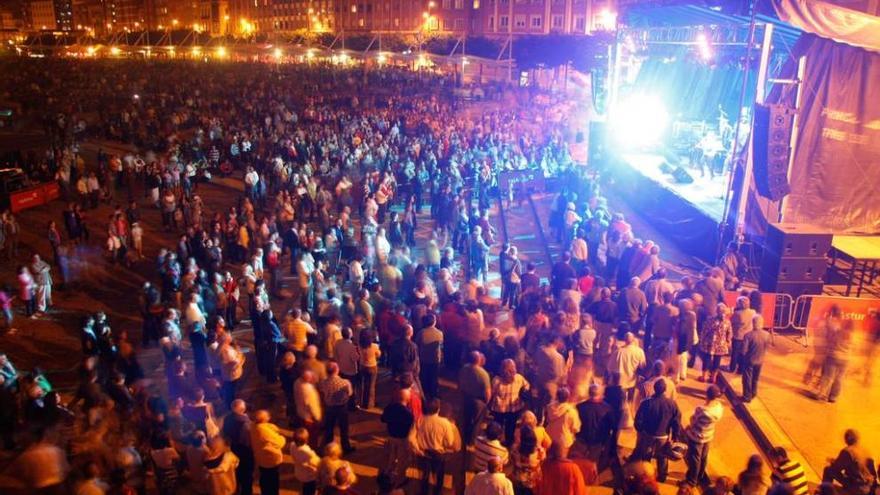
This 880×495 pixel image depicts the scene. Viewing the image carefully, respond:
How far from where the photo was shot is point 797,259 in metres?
9.71

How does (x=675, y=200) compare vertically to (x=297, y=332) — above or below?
above

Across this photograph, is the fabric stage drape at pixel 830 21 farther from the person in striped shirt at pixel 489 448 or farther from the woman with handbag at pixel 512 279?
the person in striped shirt at pixel 489 448

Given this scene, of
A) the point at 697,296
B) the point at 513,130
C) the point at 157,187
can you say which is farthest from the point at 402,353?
the point at 513,130

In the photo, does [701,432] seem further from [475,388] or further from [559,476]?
[475,388]

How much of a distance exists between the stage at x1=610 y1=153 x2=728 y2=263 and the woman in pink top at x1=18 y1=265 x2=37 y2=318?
12274mm

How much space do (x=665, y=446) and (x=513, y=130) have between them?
18653 mm

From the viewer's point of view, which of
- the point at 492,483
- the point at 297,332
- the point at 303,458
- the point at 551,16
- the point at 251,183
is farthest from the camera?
the point at 551,16

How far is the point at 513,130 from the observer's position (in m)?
23.6

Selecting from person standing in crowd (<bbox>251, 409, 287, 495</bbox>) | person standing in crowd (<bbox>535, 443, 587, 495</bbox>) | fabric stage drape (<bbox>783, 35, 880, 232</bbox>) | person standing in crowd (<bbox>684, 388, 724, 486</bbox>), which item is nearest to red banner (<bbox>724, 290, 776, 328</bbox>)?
fabric stage drape (<bbox>783, 35, 880, 232</bbox>)

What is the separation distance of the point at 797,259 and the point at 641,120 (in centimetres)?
1495

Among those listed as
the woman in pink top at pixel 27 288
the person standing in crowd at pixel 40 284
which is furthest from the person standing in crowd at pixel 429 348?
the person standing in crowd at pixel 40 284

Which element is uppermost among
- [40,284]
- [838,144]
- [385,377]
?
[838,144]

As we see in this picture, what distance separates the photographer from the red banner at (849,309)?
294 inches

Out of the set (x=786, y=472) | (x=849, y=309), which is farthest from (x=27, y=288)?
(x=849, y=309)
